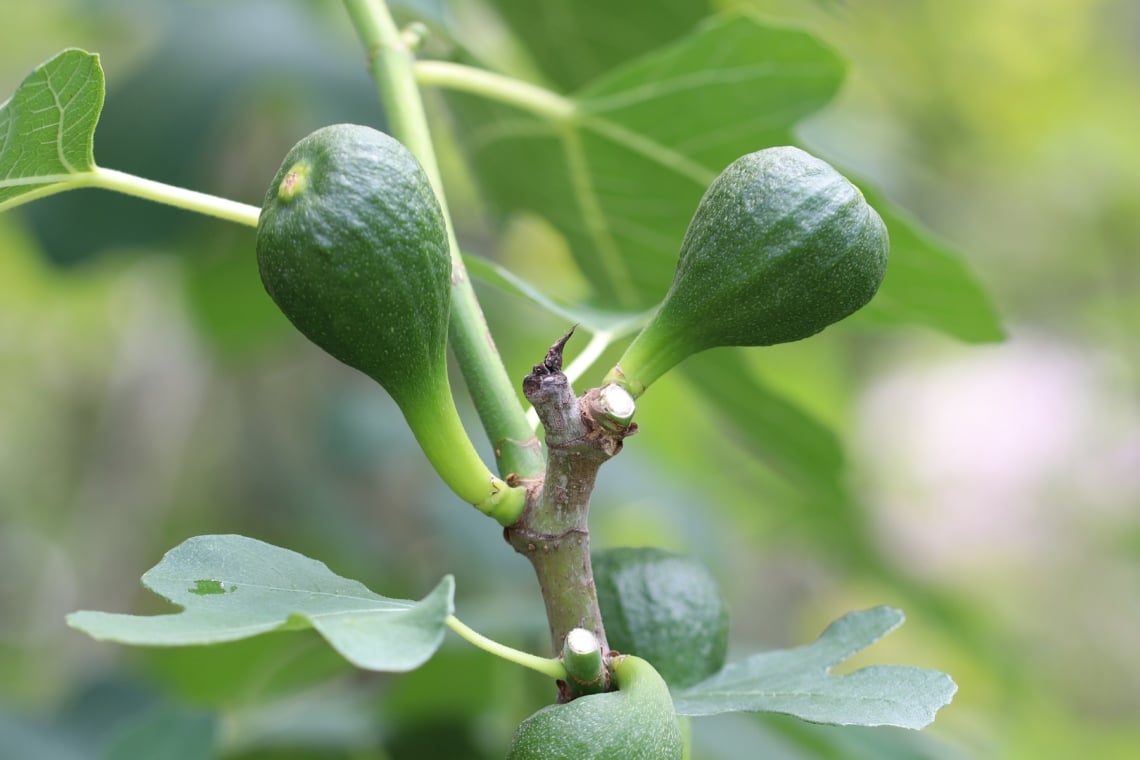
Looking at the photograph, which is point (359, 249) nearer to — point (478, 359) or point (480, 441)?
point (478, 359)

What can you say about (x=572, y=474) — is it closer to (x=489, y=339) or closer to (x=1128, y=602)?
(x=489, y=339)

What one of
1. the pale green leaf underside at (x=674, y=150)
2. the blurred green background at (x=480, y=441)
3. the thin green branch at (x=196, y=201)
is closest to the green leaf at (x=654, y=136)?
the pale green leaf underside at (x=674, y=150)

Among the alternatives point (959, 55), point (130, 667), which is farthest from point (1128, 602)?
point (130, 667)

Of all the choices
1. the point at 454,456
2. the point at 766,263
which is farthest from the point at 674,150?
the point at 454,456

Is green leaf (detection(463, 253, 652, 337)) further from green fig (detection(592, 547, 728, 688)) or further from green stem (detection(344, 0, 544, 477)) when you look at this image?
green fig (detection(592, 547, 728, 688))

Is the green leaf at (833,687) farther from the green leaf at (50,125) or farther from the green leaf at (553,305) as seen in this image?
the green leaf at (50,125)

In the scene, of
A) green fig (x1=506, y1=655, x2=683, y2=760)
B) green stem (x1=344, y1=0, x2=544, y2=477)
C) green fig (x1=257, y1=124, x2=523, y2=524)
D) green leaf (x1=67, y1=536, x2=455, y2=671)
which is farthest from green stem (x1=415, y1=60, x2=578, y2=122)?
green fig (x1=506, y1=655, x2=683, y2=760)
